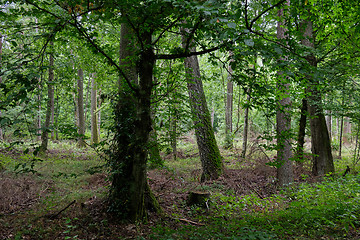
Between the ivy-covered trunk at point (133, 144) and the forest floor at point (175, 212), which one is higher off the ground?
the ivy-covered trunk at point (133, 144)

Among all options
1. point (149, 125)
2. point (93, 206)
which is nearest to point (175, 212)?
point (93, 206)

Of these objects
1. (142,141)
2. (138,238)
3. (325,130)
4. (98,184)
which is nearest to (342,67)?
(325,130)

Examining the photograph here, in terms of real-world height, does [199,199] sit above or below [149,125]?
below

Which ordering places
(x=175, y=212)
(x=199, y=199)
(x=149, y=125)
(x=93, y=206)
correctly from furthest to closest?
(x=199, y=199) < (x=175, y=212) < (x=93, y=206) < (x=149, y=125)

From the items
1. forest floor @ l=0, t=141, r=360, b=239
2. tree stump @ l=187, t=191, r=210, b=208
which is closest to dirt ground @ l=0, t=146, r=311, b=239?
forest floor @ l=0, t=141, r=360, b=239

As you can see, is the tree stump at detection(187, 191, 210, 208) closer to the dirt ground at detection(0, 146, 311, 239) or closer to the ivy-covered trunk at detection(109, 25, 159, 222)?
the dirt ground at detection(0, 146, 311, 239)

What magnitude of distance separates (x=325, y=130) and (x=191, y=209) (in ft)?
25.0

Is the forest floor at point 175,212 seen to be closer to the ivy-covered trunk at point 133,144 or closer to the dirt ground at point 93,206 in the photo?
the dirt ground at point 93,206

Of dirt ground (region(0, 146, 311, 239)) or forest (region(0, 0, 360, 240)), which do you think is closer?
forest (region(0, 0, 360, 240))

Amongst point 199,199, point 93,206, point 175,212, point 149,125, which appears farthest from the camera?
point 199,199

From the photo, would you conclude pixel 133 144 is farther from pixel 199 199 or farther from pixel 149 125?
pixel 199 199

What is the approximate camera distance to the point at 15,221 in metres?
4.79

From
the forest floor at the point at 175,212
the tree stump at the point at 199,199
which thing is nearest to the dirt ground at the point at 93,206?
the forest floor at the point at 175,212

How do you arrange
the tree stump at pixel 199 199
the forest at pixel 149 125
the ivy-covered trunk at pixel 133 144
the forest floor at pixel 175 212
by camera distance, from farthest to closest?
the tree stump at pixel 199 199
the ivy-covered trunk at pixel 133 144
the forest floor at pixel 175 212
the forest at pixel 149 125
